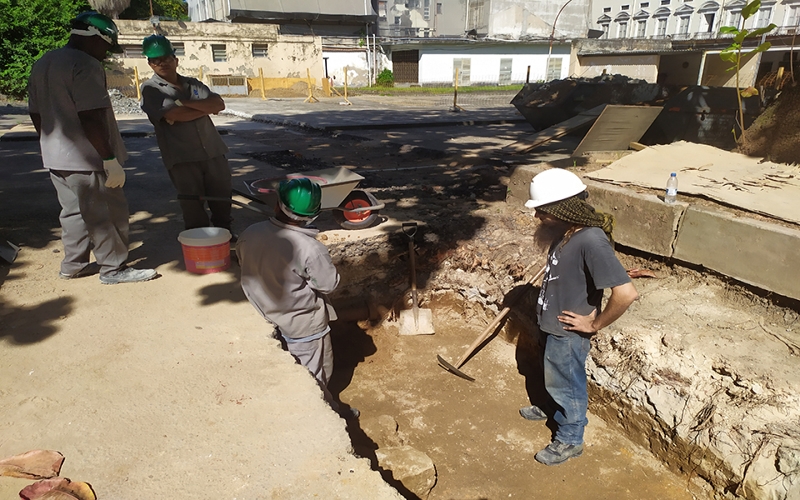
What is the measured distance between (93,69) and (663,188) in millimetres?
4531

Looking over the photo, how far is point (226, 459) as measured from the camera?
2.11 m

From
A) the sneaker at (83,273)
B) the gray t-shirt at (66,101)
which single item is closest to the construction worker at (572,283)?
the gray t-shirt at (66,101)

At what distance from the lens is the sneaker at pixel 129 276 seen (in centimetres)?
355

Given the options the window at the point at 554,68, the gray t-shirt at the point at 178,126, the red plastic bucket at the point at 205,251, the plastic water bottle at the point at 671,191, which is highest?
the window at the point at 554,68

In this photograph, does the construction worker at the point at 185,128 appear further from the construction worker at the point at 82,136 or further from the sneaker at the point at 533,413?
the sneaker at the point at 533,413

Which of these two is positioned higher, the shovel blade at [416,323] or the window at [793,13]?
the window at [793,13]

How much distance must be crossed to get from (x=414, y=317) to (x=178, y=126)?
257 centimetres

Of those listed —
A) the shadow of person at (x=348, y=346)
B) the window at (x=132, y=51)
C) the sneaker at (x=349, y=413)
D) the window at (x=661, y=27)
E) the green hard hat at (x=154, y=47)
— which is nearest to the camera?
the sneaker at (x=349, y=413)

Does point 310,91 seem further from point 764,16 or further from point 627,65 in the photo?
point 764,16

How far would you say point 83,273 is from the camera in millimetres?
3682

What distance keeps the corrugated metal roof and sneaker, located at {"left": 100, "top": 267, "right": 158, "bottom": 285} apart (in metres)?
32.7

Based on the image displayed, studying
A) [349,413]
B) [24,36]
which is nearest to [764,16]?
[24,36]

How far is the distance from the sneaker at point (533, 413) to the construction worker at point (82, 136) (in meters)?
3.04

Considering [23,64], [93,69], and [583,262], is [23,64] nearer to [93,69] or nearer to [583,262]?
[93,69]
